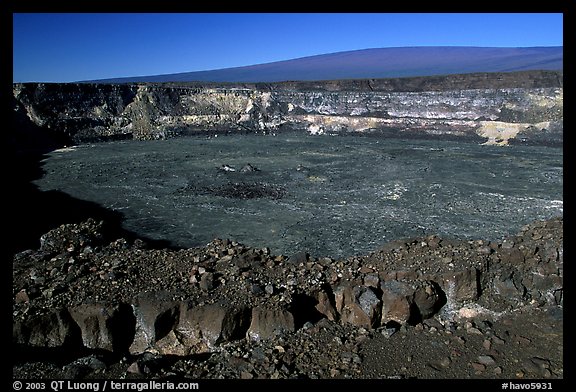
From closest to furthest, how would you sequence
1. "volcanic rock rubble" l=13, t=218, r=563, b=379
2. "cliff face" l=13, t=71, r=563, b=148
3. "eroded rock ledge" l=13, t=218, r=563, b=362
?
"volcanic rock rubble" l=13, t=218, r=563, b=379 < "eroded rock ledge" l=13, t=218, r=563, b=362 < "cliff face" l=13, t=71, r=563, b=148

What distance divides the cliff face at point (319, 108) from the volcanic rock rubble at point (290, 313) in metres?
20.5

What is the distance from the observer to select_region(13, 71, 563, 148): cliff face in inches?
1016

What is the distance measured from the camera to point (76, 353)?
532 centimetres

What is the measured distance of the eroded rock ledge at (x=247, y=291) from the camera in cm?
548

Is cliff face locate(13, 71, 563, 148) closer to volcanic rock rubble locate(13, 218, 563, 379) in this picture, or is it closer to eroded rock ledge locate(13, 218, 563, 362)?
eroded rock ledge locate(13, 218, 563, 362)

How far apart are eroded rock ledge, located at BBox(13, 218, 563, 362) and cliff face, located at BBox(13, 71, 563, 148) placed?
2023 cm

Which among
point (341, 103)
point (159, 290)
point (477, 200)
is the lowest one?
point (477, 200)

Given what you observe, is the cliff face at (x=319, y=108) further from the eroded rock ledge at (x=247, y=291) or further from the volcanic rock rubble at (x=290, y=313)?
the volcanic rock rubble at (x=290, y=313)

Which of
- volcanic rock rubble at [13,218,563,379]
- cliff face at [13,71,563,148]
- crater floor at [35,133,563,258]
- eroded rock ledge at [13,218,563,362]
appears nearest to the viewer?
volcanic rock rubble at [13,218,563,379]

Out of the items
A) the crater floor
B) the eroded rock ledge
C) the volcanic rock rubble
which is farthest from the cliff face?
the volcanic rock rubble

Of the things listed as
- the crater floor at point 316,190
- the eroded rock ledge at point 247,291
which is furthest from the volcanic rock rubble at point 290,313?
the crater floor at point 316,190
